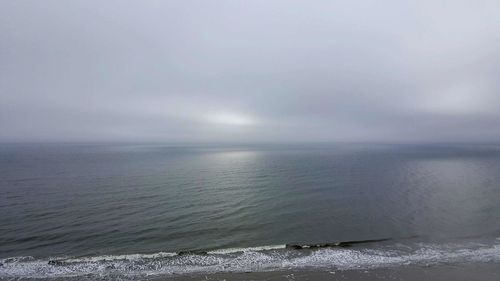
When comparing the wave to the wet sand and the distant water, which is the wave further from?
the wet sand

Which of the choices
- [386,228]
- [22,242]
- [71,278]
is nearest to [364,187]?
[386,228]

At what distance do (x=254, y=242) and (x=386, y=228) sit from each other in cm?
1505

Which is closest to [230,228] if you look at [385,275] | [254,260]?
[254,260]

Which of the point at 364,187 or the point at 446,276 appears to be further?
the point at 364,187

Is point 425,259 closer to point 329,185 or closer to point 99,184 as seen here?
point 329,185

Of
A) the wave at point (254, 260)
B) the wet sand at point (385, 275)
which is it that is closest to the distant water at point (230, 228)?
the wave at point (254, 260)

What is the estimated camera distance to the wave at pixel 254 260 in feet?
63.4

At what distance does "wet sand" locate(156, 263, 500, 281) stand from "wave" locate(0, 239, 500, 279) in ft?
2.73

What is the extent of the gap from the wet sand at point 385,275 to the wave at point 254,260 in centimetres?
83

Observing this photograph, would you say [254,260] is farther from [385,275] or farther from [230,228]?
[385,275]

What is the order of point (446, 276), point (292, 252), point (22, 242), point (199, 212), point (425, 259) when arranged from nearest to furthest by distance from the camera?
point (446, 276), point (425, 259), point (292, 252), point (22, 242), point (199, 212)

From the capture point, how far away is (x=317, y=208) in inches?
1431

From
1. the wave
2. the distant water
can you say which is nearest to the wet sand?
the wave

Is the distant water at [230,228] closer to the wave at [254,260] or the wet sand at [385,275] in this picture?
the wave at [254,260]
